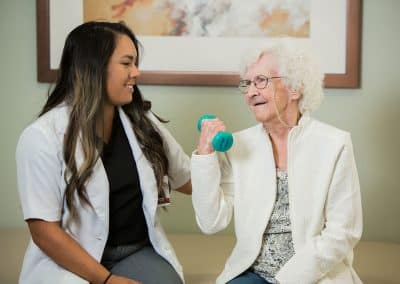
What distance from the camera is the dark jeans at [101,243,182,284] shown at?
1.74m

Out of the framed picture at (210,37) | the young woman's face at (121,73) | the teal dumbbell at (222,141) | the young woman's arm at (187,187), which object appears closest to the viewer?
the teal dumbbell at (222,141)

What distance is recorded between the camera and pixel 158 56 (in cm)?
234

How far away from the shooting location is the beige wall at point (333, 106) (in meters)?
2.32

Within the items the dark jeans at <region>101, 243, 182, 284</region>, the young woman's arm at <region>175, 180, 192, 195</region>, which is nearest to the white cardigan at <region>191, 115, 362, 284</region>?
the dark jeans at <region>101, 243, 182, 284</region>

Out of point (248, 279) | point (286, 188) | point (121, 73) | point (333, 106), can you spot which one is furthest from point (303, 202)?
point (333, 106)

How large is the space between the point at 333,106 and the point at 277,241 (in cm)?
84

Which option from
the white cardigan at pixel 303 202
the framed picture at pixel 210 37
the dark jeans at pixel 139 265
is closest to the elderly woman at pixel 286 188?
the white cardigan at pixel 303 202

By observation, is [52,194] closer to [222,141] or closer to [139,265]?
[139,265]

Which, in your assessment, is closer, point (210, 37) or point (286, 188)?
point (286, 188)

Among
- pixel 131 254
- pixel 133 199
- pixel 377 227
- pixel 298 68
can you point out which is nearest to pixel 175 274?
pixel 131 254

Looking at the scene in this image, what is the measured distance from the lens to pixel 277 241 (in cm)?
171

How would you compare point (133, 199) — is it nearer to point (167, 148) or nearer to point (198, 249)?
point (167, 148)

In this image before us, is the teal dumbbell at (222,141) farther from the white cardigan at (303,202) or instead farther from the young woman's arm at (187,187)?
the young woman's arm at (187,187)

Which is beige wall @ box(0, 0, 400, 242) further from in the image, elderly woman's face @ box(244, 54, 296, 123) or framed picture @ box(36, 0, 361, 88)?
elderly woman's face @ box(244, 54, 296, 123)
